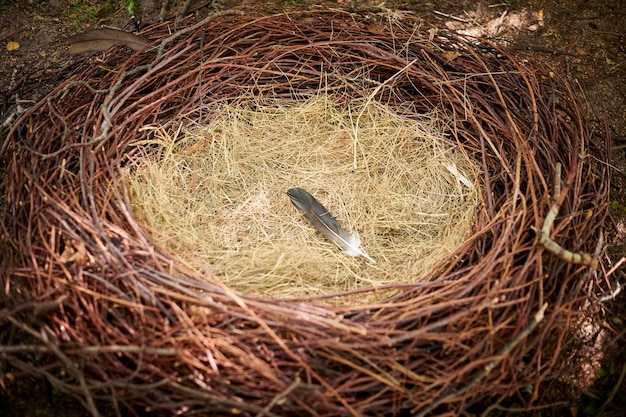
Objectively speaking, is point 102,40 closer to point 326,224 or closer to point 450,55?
point 326,224

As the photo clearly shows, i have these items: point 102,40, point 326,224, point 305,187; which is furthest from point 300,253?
point 102,40

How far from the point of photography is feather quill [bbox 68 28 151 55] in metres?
2.56

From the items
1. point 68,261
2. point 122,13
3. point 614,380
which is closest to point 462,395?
point 614,380

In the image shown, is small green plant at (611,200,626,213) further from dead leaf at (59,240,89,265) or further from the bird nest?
dead leaf at (59,240,89,265)

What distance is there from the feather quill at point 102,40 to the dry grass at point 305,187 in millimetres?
394

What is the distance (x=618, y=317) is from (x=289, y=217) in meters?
1.31

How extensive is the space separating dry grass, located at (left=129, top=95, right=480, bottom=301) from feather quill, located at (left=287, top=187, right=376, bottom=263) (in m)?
0.04

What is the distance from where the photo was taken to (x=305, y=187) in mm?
2641

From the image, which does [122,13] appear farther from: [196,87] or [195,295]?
[195,295]

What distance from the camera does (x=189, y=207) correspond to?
8.14 ft

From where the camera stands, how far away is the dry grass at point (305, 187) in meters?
2.31

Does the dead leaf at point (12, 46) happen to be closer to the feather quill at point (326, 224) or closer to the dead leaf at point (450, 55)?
the feather quill at point (326, 224)

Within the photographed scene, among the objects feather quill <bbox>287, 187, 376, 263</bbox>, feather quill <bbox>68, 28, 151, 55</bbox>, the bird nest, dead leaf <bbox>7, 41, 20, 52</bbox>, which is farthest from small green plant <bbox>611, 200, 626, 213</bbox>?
dead leaf <bbox>7, 41, 20, 52</bbox>

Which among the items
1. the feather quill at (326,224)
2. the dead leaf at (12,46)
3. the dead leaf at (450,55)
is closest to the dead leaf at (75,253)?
the feather quill at (326,224)
